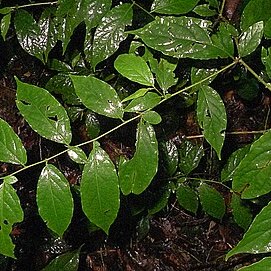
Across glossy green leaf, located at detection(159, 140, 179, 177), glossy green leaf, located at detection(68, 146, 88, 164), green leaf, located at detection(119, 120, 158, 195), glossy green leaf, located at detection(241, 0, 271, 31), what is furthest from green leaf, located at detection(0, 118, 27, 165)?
glossy green leaf, located at detection(159, 140, 179, 177)

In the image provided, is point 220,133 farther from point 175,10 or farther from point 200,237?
point 200,237

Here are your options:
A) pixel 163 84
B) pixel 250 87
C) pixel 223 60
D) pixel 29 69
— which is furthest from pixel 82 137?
pixel 163 84

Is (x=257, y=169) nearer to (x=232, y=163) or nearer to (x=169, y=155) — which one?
(x=232, y=163)

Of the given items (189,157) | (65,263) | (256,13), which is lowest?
(65,263)

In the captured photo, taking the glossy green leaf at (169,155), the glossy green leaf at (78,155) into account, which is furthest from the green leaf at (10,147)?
the glossy green leaf at (169,155)

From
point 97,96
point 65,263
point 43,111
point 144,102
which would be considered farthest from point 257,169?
point 65,263
